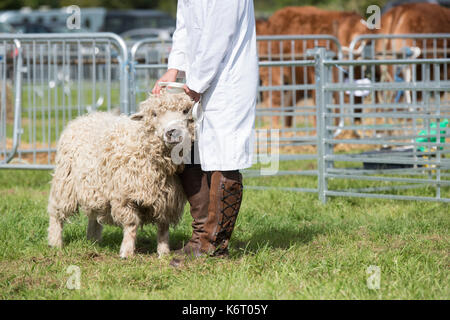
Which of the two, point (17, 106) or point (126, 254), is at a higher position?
point (17, 106)

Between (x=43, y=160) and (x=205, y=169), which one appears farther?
(x=43, y=160)

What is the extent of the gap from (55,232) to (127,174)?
966 millimetres

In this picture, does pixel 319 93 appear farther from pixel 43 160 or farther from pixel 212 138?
pixel 43 160

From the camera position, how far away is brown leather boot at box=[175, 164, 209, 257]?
181 inches

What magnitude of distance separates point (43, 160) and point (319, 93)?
4025 mm

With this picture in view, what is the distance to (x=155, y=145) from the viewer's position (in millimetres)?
4512

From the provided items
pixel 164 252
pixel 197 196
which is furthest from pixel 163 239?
pixel 197 196

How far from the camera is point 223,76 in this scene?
4.25m

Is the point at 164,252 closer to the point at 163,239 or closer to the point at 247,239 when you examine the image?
the point at 163,239

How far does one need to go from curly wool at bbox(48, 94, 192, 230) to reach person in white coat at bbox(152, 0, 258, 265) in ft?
0.77

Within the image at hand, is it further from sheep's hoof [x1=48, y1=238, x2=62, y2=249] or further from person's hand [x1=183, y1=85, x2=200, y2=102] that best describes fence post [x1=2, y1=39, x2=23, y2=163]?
person's hand [x1=183, y1=85, x2=200, y2=102]
